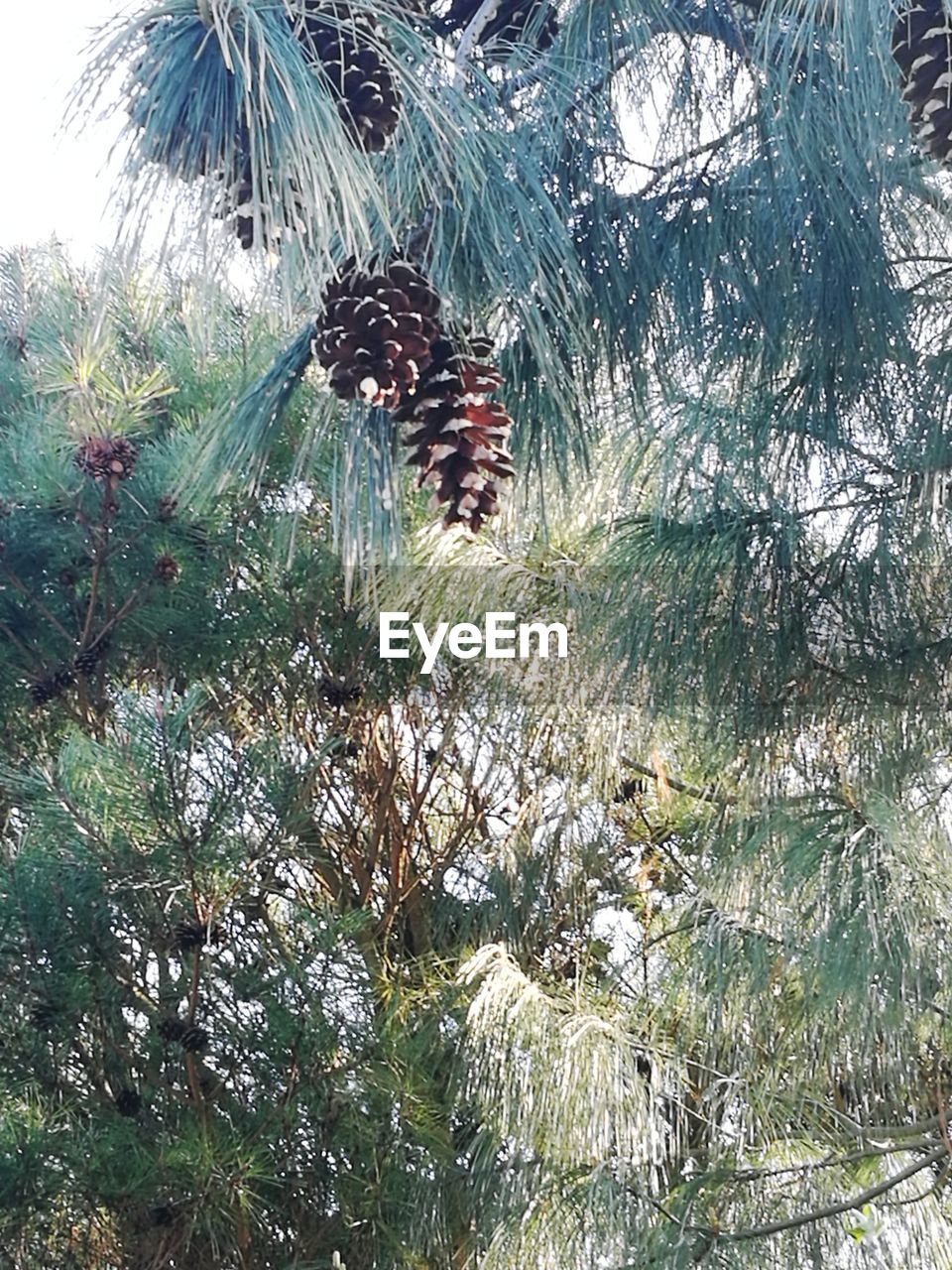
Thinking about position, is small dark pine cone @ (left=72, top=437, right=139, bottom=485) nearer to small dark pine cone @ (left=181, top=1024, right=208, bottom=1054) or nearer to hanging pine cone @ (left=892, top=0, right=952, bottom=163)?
small dark pine cone @ (left=181, top=1024, right=208, bottom=1054)

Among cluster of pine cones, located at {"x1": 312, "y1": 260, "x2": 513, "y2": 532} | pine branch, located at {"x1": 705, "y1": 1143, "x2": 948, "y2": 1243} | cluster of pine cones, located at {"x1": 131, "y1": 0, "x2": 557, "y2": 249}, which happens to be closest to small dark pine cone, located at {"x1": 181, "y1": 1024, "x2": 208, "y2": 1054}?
pine branch, located at {"x1": 705, "y1": 1143, "x2": 948, "y2": 1243}

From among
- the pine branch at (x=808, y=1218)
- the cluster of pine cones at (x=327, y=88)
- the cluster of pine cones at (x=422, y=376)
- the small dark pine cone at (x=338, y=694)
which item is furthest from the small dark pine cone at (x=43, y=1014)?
the cluster of pine cones at (x=327, y=88)

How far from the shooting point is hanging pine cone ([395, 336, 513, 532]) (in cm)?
55

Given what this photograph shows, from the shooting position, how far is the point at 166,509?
1.47 m

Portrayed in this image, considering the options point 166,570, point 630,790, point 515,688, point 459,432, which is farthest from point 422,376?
point 630,790

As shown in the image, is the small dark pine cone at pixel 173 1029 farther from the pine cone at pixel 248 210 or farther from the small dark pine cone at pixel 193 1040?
the pine cone at pixel 248 210

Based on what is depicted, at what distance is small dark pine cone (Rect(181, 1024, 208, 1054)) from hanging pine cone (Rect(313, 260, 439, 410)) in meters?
0.94

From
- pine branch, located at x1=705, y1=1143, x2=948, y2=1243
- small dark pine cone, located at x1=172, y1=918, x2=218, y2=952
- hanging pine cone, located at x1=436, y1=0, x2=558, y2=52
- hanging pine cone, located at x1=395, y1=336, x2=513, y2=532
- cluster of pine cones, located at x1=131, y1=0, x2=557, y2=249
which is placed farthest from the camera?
small dark pine cone, located at x1=172, y1=918, x2=218, y2=952

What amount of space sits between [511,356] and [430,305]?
15 centimetres

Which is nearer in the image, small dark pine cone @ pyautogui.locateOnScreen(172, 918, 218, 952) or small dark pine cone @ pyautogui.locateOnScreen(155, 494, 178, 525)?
small dark pine cone @ pyautogui.locateOnScreen(172, 918, 218, 952)

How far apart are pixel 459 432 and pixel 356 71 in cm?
14

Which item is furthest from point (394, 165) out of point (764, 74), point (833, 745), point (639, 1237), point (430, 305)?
point (639, 1237)

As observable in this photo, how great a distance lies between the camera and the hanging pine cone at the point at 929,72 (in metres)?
A: 0.50

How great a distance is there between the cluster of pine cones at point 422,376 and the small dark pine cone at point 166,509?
0.89 metres
